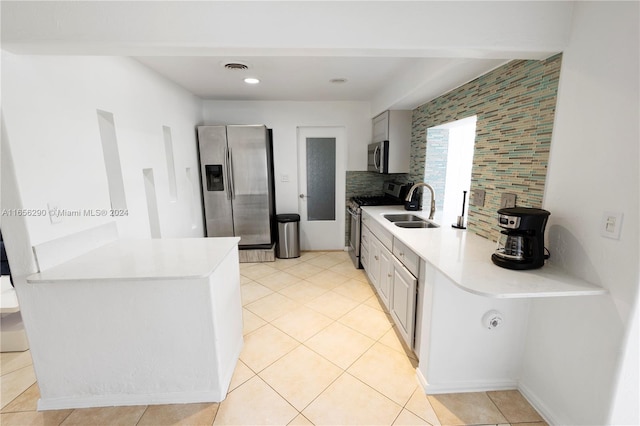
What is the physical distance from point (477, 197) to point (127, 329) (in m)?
2.49

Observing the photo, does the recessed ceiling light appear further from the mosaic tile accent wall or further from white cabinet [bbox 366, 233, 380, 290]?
white cabinet [bbox 366, 233, 380, 290]

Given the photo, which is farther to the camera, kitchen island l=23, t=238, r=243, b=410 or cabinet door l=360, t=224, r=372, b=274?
cabinet door l=360, t=224, r=372, b=274

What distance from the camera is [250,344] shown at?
2.15 meters

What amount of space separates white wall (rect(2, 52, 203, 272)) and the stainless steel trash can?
1.55 m

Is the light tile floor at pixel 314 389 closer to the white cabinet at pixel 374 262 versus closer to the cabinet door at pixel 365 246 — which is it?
the white cabinet at pixel 374 262

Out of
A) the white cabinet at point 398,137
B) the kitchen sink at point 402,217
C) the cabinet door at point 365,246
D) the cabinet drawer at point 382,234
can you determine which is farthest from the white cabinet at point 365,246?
the white cabinet at point 398,137

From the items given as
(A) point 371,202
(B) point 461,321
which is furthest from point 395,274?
(A) point 371,202

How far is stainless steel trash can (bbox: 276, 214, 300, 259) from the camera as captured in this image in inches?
155

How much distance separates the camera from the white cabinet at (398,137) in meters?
3.25

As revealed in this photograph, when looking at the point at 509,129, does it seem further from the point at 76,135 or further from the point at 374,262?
the point at 76,135

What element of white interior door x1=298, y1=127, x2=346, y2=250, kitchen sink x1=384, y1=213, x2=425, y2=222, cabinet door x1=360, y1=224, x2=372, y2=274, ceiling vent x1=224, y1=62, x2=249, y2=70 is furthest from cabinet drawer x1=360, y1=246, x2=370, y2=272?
ceiling vent x1=224, y1=62, x2=249, y2=70

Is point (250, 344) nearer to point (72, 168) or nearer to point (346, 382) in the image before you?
point (346, 382)

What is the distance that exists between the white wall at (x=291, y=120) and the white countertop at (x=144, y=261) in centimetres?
227

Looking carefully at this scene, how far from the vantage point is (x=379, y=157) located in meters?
3.45
